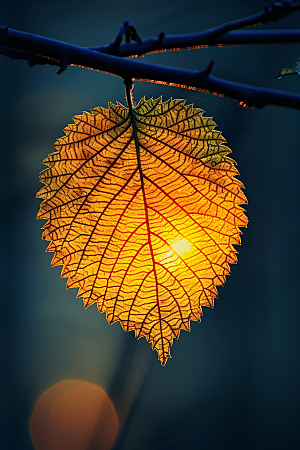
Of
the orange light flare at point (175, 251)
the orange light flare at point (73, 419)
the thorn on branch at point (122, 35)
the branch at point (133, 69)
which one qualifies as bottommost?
the orange light flare at point (73, 419)

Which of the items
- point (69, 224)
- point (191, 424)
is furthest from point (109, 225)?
point (191, 424)

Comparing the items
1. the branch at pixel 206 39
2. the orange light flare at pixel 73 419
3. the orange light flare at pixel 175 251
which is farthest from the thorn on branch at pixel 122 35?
the orange light flare at pixel 73 419

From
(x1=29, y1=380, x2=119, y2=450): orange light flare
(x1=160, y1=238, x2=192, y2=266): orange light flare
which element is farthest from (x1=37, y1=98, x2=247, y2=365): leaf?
(x1=29, y1=380, x2=119, y2=450): orange light flare

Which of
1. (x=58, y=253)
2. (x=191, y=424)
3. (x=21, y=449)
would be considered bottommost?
(x=21, y=449)

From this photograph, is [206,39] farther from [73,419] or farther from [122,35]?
[73,419]

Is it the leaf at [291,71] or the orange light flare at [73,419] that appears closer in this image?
the leaf at [291,71]

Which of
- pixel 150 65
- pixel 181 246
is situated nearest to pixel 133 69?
pixel 150 65

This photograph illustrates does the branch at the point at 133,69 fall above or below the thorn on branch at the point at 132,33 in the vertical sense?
below

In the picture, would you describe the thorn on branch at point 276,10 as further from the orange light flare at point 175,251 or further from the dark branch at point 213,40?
the orange light flare at point 175,251

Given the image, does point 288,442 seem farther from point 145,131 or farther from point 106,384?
point 145,131
